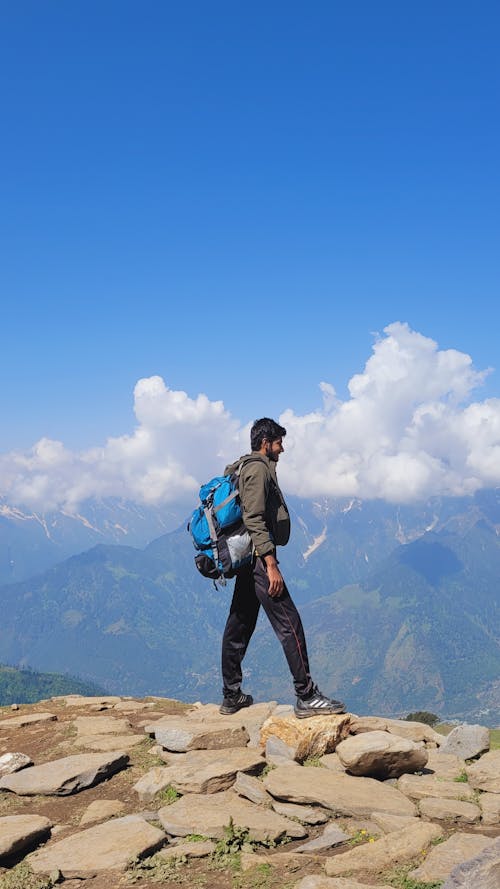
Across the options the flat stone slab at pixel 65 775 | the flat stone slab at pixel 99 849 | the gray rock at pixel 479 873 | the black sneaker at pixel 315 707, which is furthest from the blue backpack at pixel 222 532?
the gray rock at pixel 479 873

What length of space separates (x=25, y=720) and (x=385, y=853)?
1010cm

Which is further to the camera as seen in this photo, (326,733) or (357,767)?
(326,733)

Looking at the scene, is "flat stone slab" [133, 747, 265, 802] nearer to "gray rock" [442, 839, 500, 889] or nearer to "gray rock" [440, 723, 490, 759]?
"gray rock" [440, 723, 490, 759]

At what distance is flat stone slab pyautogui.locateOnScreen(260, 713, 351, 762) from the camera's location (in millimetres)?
9844

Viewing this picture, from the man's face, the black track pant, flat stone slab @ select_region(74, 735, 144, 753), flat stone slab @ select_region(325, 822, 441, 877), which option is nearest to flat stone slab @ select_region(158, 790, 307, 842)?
flat stone slab @ select_region(325, 822, 441, 877)

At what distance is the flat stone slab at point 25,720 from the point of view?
1405 cm

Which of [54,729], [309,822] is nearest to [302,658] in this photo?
[309,822]

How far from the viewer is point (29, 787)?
9.37 meters

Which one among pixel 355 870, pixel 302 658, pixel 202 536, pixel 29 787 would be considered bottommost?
pixel 355 870

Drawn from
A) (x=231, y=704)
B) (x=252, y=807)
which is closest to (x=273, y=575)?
(x=252, y=807)

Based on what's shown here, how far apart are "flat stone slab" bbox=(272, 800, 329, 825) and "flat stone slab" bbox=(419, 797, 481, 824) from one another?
1249 mm

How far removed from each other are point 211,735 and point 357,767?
2483mm

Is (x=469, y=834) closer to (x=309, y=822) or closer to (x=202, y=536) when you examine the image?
(x=309, y=822)

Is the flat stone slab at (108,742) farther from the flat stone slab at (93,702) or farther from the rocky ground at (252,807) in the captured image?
the flat stone slab at (93,702)
